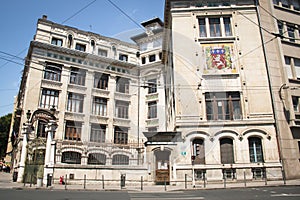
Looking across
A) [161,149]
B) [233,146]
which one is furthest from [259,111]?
[161,149]

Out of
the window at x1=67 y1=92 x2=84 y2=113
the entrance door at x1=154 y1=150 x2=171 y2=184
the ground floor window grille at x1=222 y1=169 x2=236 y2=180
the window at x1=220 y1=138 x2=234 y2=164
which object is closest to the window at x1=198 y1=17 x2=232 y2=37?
the window at x1=220 y1=138 x2=234 y2=164

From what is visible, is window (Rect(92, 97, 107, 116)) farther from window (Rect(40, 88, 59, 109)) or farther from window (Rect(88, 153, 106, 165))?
window (Rect(88, 153, 106, 165))

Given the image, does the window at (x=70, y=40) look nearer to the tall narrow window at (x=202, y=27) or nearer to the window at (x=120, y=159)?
the window at (x=120, y=159)

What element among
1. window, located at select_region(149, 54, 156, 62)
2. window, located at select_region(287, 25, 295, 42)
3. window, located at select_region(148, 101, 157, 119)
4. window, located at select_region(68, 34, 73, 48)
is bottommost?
window, located at select_region(148, 101, 157, 119)

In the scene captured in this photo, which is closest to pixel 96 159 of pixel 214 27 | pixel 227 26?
pixel 214 27

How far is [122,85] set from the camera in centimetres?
3659

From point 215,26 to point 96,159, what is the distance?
67.3 feet

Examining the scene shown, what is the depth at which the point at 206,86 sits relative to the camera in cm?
2139

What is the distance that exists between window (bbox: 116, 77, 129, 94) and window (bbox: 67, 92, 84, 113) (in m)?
5.99

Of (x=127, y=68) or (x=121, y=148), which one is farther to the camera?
(x=127, y=68)

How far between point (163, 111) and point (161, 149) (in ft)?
45.5

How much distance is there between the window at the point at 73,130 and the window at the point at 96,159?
10.2 feet

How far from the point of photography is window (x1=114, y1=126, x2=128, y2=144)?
33522 millimetres

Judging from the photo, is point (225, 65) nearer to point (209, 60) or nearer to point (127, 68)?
point (209, 60)
